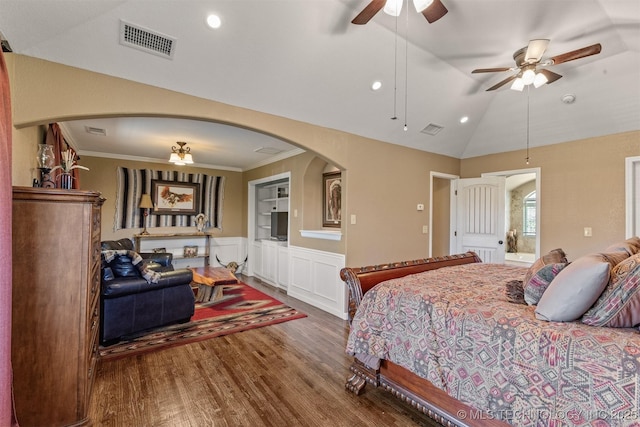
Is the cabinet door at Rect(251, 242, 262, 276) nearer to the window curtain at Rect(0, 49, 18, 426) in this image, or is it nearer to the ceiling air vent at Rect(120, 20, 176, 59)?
the ceiling air vent at Rect(120, 20, 176, 59)

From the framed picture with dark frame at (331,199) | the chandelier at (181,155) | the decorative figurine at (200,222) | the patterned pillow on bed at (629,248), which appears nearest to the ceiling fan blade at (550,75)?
the patterned pillow on bed at (629,248)

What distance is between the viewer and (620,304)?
1292 millimetres

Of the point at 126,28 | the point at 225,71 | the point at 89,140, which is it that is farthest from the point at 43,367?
the point at 89,140

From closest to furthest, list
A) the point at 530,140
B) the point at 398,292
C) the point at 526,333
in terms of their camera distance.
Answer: the point at 526,333, the point at 398,292, the point at 530,140

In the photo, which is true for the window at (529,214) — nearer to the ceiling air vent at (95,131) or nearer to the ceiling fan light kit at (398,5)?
the ceiling fan light kit at (398,5)

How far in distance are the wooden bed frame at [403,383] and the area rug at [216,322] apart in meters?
1.75

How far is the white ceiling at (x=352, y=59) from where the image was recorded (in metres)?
2.16

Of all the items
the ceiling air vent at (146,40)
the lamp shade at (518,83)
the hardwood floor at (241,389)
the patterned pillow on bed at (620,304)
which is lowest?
the hardwood floor at (241,389)

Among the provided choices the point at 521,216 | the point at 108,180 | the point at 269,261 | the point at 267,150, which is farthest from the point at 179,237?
the point at 521,216

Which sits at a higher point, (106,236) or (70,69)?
(70,69)

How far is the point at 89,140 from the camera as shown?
15.3 ft

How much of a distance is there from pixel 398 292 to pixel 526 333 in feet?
2.45

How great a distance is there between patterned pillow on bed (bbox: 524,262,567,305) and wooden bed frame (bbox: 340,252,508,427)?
671mm

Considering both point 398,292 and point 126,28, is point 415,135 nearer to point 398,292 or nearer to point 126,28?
point 398,292
